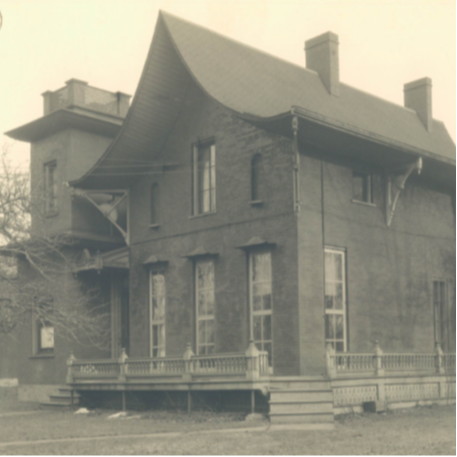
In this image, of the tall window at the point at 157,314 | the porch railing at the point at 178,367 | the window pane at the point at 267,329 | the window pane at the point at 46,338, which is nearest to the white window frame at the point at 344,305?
the window pane at the point at 267,329

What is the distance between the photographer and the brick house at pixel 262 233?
1967cm

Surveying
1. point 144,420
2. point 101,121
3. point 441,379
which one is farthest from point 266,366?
point 101,121

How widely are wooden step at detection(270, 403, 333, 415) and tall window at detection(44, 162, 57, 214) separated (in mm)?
13798

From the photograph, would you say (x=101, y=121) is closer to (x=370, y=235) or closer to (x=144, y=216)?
(x=144, y=216)

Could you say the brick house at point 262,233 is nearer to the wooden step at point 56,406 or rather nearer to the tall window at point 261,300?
the tall window at point 261,300

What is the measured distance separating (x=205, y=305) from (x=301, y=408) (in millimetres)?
6000

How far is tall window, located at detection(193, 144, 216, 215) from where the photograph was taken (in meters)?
22.7

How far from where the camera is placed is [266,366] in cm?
1823

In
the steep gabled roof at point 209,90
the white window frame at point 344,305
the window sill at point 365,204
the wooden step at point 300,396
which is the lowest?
the wooden step at point 300,396

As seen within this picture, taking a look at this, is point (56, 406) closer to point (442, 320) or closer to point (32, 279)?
point (32, 279)

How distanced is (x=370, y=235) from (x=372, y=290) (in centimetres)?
160

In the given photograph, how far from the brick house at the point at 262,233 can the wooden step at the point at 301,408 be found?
43mm

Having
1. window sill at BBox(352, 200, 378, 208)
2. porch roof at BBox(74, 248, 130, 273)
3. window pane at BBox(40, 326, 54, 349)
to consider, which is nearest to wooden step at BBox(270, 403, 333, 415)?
window sill at BBox(352, 200, 378, 208)

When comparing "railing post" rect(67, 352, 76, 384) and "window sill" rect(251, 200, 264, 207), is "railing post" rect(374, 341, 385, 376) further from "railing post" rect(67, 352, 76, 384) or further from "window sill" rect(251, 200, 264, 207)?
"railing post" rect(67, 352, 76, 384)
